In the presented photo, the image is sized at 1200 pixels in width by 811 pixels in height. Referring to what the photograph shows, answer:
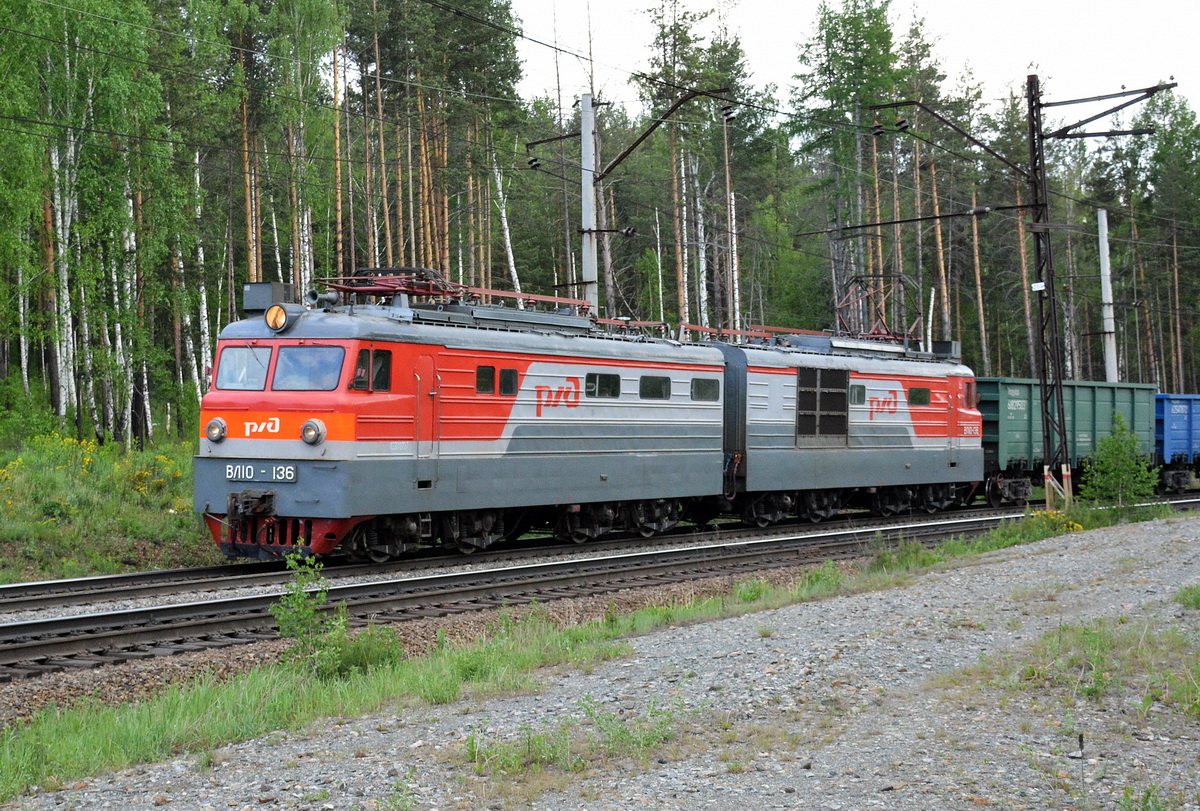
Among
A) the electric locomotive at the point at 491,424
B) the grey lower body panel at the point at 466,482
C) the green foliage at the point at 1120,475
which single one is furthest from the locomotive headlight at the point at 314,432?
the green foliage at the point at 1120,475

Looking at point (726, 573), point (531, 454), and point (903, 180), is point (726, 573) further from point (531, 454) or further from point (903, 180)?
point (903, 180)

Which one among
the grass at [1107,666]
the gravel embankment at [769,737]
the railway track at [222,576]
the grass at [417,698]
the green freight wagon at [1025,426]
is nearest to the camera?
the gravel embankment at [769,737]

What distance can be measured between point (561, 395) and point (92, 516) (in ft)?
23.2

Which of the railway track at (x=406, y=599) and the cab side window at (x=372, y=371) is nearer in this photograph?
the railway track at (x=406, y=599)

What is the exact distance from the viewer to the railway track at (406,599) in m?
9.63

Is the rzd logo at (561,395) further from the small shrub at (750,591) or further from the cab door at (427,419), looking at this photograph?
the small shrub at (750,591)

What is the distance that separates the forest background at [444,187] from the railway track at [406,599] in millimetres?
6107

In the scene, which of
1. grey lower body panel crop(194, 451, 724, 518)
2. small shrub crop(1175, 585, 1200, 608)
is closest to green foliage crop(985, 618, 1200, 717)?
small shrub crop(1175, 585, 1200, 608)

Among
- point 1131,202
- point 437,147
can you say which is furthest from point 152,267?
point 1131,202

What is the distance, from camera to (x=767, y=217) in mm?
62312

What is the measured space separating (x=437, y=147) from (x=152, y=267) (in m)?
12.0

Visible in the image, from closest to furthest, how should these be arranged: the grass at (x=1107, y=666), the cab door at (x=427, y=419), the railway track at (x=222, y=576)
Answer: the grass at (x=1107, y=666) → the railway track at (x=222, y=576) → the cab door at (x=427, y=419)

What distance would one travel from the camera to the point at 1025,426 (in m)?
27.4

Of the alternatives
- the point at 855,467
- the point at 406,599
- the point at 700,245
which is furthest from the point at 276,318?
the point at 700,245
